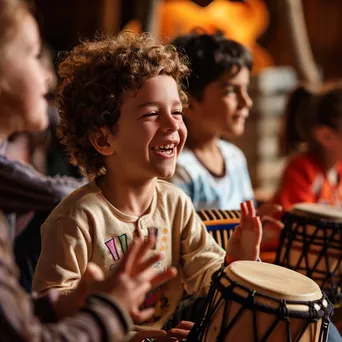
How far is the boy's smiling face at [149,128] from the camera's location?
4.36 ft

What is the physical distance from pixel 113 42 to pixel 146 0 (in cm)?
197

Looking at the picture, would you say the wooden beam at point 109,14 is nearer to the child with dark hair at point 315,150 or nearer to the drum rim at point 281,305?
the child with dark hair at point 315,150

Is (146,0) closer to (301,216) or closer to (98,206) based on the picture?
(301,216)

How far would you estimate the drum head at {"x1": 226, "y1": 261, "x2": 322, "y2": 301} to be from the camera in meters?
1.13

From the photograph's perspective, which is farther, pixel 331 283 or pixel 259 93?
pixel 259 93

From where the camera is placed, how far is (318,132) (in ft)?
8.18

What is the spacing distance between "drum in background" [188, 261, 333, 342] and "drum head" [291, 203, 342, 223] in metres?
0.53

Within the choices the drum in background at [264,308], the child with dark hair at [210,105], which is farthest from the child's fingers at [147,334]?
the child with dark hair at [210,105]

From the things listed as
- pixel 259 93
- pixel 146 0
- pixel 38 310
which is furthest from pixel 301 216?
pixel 259 93

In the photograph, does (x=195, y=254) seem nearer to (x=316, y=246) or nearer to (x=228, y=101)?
(x=316, y=246)

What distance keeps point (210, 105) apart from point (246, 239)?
2.48 ft

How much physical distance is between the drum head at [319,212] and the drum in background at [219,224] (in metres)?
0.21

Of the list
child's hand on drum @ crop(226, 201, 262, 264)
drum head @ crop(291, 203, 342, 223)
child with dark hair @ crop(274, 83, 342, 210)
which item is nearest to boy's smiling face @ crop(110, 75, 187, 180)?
child's hand on drum @ crop(226, 201, 262, 264)

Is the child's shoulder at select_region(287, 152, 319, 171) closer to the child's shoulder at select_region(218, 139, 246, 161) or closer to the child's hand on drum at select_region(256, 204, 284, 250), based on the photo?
the child's shoulder at select_region(218, 139, 246, 161)
